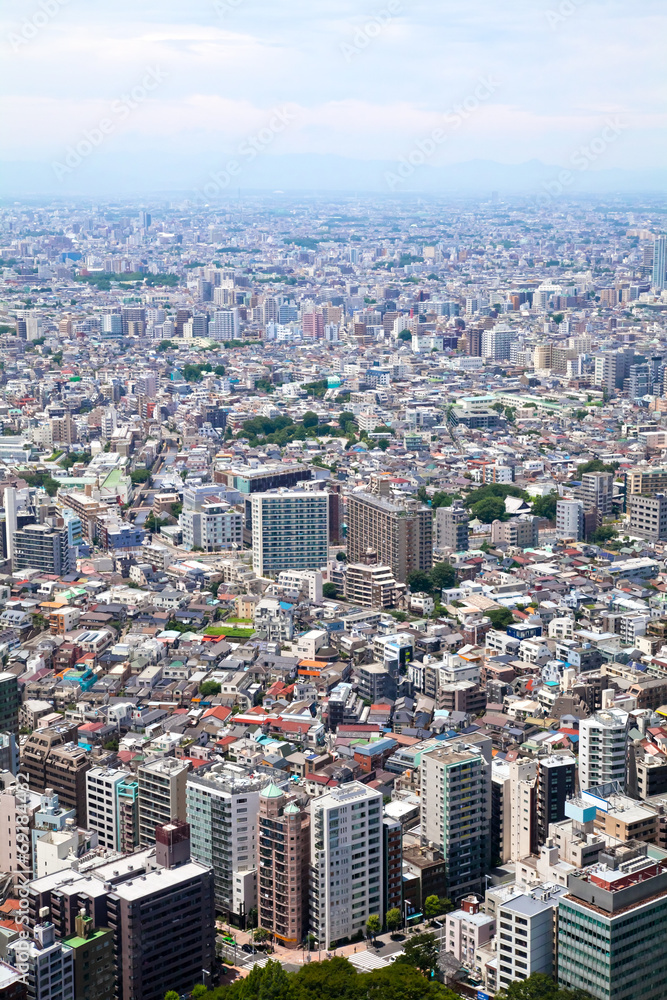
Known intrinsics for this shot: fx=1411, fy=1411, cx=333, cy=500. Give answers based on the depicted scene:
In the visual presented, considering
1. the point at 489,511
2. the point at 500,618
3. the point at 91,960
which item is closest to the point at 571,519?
the point at 489,511

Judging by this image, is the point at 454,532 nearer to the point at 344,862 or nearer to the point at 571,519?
the point at 571,519

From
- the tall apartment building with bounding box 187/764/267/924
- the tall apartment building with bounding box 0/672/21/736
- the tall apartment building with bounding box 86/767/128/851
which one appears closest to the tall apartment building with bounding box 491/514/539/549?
the tall apartment building with bounding box 0/672/21/736

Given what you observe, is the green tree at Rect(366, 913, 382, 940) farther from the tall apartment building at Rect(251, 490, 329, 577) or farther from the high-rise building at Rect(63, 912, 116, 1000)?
the tall apartment building at Rect(251, 490, 329, 577)

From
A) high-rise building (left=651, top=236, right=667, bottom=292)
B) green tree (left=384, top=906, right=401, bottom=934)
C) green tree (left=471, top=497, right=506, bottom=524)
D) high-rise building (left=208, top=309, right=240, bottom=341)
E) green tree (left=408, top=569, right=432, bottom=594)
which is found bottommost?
green tree (left=384, top=906, right=401, bottom=934)

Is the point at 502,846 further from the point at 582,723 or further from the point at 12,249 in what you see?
the point at 12,249

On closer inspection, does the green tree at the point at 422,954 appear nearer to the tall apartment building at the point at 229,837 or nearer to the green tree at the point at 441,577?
the tall apartment building at the point at 229,837

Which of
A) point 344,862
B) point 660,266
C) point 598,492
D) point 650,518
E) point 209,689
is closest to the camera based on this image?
point 344,862

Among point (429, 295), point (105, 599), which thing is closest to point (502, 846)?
point (105, 599)
